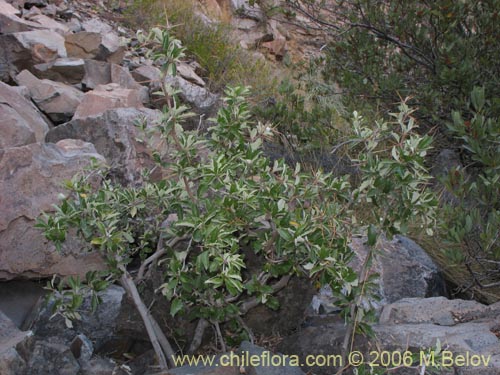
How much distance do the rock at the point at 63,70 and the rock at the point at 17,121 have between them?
1.20 m

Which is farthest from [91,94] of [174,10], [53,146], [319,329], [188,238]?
[174,10]

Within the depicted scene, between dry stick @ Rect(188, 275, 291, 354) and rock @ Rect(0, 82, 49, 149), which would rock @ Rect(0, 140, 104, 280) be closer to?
rock @ Rect(0, 82, 49, 149)

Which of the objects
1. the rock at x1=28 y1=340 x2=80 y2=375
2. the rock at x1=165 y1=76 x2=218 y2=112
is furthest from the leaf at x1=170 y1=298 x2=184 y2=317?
the rock at x1=165 y1=76 x2=218 y2=112

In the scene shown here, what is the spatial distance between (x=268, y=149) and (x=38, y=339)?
334cm

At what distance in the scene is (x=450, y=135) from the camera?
4.83m

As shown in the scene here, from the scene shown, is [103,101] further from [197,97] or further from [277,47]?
[277,47]

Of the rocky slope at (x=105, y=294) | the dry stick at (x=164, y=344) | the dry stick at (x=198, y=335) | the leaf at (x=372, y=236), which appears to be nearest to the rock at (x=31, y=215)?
the rocky slope at (x=105, y=294)

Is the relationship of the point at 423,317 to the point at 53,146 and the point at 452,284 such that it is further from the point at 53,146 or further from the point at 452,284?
the point at 53,146

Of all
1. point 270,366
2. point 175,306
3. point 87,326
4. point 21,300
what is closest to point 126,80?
point 21,300

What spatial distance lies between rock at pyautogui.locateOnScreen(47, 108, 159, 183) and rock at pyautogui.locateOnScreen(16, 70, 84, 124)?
2.49ft

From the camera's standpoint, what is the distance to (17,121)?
4.24 metres

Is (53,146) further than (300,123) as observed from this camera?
No

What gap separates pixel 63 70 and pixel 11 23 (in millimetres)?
893

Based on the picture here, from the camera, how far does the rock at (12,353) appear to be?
9.16ft
